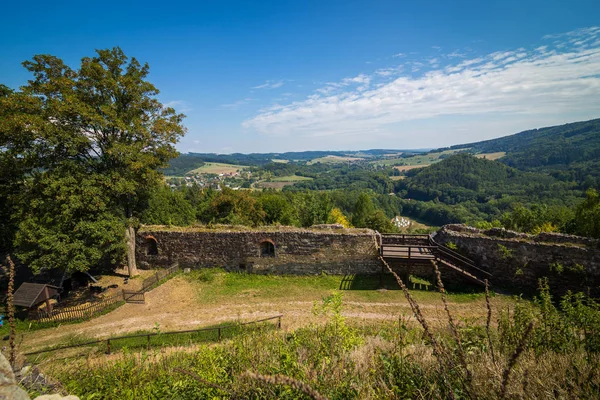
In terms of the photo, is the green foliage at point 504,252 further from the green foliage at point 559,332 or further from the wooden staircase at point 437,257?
the green foliage at point 559,332

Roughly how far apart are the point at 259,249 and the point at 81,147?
33.9 ft

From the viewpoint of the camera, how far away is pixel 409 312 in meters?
11.9

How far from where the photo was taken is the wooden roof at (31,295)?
12086 mm

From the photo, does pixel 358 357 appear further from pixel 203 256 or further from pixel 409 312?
pixel 203 256

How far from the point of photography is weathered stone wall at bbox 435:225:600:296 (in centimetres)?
1141

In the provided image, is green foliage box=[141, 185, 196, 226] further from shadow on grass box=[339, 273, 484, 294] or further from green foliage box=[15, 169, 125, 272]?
shadow on grass box=[339, 273, 484, 294]

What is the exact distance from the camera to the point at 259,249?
15.9 metres

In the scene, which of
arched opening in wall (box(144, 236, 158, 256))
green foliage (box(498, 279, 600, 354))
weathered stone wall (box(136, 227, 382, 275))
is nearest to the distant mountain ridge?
weathered stone wall (box(136, 227, 382, 275))

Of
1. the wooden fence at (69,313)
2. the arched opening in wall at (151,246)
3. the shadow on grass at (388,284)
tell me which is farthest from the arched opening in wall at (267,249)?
the wooden fence at (69,313)

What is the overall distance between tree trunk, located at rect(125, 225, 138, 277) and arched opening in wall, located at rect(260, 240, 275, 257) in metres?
7.46

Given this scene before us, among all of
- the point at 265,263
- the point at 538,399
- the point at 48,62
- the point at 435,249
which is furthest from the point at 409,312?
the point at 48,62

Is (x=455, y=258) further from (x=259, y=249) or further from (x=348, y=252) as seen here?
(x=259, y=249)

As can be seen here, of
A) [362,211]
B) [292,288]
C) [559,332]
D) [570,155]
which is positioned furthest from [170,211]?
[570,155]

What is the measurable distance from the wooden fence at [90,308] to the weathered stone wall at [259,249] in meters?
2.65
